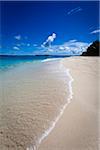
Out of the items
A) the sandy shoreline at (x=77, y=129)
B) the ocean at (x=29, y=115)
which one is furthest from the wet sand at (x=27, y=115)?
the sandy shoreline at (x=77, y=129)

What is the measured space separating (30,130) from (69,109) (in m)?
0.80

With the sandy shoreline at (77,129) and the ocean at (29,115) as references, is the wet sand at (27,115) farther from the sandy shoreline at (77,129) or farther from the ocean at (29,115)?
the sandy shoreline at (77,129)

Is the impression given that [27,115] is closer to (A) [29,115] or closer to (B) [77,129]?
(A) [29,115]

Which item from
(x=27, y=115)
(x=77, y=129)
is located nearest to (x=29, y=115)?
(x=27, y=115)

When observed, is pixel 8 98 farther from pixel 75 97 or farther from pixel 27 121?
pixel 75 97

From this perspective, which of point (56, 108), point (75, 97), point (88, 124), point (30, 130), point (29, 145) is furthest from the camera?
point (75, 97)

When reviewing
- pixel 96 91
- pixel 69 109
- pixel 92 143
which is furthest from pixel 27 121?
pixel 96 91

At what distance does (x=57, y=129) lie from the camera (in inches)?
68.1

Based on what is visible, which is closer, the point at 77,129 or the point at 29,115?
the point at 77,129

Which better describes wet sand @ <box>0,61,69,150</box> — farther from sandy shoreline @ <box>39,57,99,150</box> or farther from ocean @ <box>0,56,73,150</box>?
sandy shoreline @ <box>39,57,99,150</box>

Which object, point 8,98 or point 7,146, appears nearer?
point 7,146

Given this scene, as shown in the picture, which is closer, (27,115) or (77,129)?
(77,129)

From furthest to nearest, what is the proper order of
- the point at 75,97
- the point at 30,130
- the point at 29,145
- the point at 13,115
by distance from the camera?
the point at 75,97, the point at 13,115, the point at 30,130, the point at 29,145

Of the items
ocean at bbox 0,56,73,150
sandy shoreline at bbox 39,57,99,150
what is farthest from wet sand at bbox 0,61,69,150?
sandy shoreline at bbox 39,57,99,150
